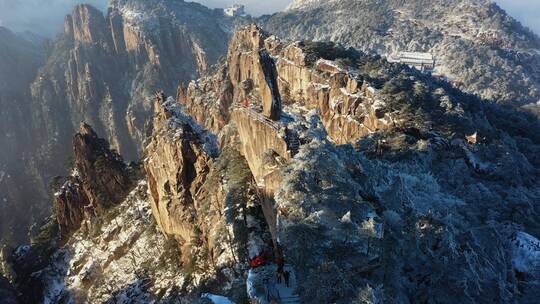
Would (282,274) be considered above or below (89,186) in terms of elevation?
above

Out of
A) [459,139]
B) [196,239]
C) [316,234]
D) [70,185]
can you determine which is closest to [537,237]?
[459,139]

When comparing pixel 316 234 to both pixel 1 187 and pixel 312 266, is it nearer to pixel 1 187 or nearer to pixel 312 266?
pixel 312 266

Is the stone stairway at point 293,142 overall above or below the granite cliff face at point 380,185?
above

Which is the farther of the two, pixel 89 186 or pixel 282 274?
pixel 89 186

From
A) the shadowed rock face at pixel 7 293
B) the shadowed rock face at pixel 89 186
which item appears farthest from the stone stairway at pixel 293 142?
the shadowed rock face at pixel 7 293

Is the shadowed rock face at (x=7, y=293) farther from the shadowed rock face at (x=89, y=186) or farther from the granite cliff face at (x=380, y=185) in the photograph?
the granite cliff face at (x=380, y=185)

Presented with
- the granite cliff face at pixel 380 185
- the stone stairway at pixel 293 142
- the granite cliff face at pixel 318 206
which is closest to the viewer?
the granite cliff face at pixel 380 185

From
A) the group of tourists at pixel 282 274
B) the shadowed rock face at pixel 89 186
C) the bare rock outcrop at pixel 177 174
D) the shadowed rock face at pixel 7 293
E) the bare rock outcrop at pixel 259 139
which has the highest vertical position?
the bare rock outcrop at pixel 259 139

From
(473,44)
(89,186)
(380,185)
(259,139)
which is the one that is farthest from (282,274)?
(473,44)

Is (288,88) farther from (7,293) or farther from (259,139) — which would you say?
(7,293)
